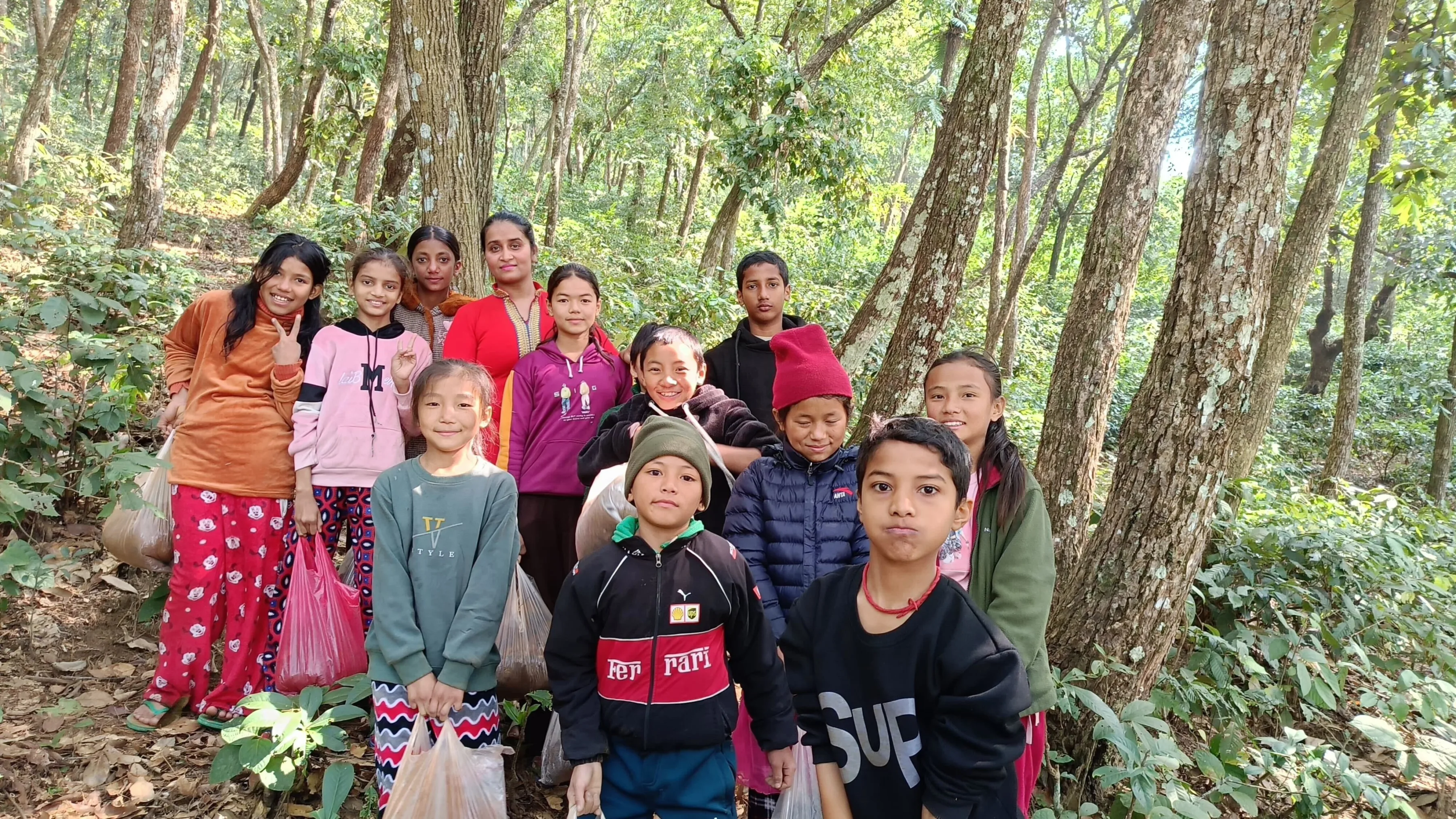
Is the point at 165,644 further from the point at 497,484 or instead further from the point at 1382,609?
the point at 1382,609

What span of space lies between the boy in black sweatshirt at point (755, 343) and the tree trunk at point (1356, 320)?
688 cm

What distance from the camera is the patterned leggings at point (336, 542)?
3205mm

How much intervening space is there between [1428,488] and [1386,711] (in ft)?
26.6

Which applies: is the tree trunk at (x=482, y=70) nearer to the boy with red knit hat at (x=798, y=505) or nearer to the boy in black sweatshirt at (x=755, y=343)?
the boy in black sweatshirt at (x=755, y=343)

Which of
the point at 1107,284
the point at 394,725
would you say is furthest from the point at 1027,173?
the point at 394,725

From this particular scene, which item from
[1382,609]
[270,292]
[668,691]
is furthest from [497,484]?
[1382,609]

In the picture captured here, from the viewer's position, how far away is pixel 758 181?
365 inches

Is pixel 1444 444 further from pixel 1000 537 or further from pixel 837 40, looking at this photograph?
pixel 1000 537

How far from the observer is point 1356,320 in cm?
870

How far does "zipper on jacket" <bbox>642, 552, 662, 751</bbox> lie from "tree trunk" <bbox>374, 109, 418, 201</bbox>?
5.72 metres

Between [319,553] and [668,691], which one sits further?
[319,553]

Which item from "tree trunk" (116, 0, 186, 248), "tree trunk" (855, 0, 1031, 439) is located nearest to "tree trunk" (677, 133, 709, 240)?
"tree trunk" (116, 0, 186, 248)

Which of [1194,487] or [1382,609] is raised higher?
[1194,487]

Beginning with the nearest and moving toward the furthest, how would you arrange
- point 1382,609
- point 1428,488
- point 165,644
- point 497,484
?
point 497,484, point 165,644, point 1382,609, point 1428,488
